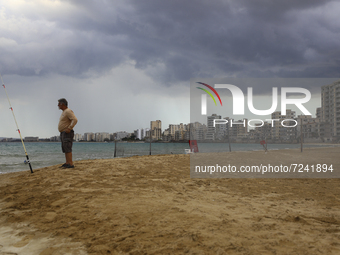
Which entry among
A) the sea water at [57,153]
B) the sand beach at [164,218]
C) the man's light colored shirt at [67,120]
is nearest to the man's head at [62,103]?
the man's light colored shirt at [67,120]

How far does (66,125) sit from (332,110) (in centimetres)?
2737

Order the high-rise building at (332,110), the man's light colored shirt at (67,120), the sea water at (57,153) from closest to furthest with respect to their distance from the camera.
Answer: the man's light colored shirt at (67,120) → the sea water at (57,153) → the high-rise building at (332,110)

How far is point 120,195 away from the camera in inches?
171

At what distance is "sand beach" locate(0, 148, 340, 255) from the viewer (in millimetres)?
2371

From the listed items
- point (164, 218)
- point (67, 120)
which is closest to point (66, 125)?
point (67, 120)

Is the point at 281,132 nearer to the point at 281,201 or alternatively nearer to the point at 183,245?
the point at 281,201

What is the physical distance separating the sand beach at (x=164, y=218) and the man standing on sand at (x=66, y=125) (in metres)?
1.55

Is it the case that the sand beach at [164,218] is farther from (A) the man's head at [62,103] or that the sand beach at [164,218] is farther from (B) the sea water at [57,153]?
(B) the sea water at [57,153]

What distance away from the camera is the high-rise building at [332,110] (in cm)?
2387

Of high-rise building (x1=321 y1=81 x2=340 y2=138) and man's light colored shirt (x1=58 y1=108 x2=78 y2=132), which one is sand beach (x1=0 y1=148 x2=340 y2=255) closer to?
man's light colored shirt (x1=58 y1=108 x2=78 y2=132)

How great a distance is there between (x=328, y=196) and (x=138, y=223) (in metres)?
3.94

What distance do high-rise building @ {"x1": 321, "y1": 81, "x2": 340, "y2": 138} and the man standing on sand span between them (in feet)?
85.0

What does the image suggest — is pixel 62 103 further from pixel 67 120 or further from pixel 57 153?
pixel 57 153

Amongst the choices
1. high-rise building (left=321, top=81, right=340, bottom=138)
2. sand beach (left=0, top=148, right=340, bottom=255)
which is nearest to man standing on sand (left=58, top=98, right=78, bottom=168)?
sand beach (left=0, top=148, right=340, bottom=255)
